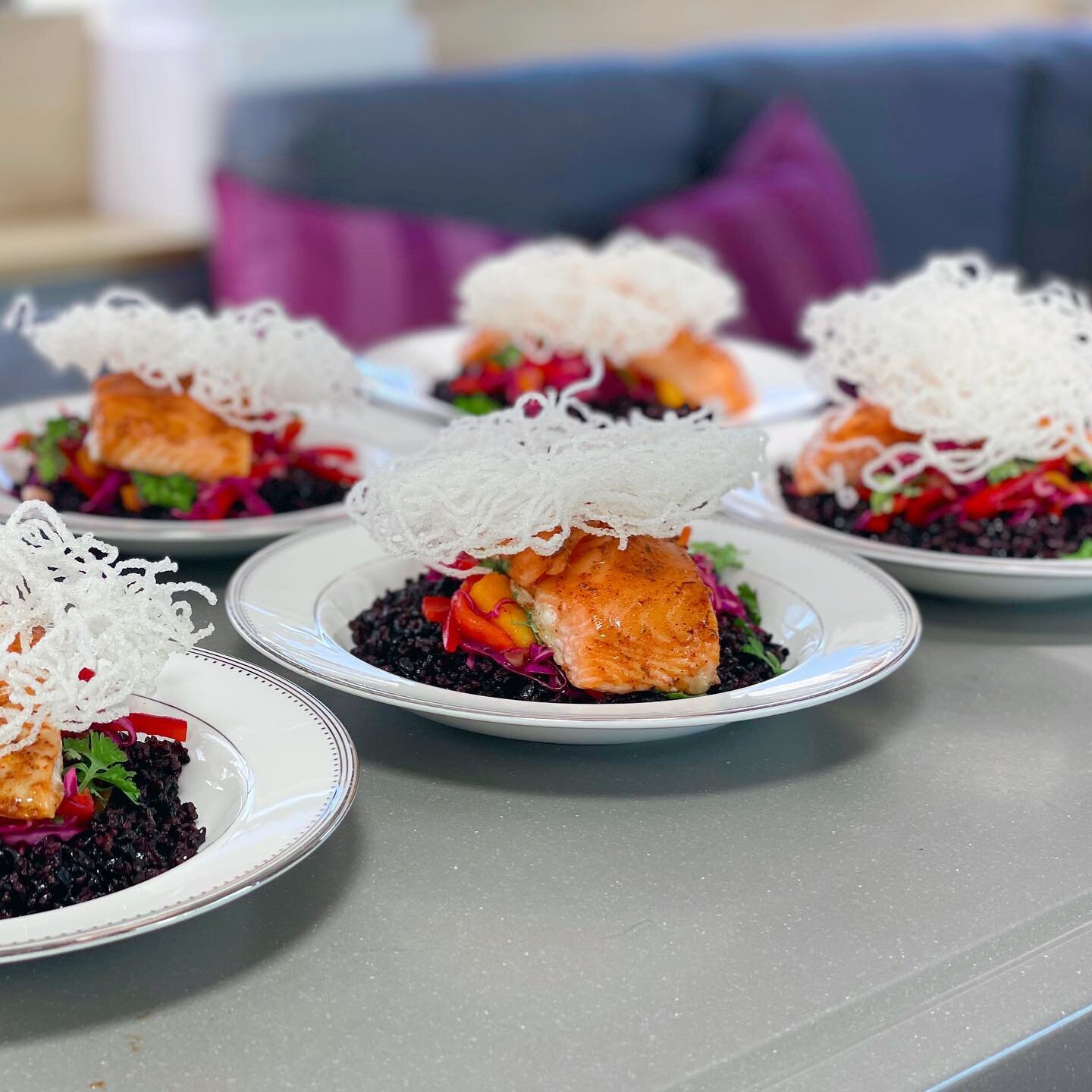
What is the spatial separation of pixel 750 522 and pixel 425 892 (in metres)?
0.77

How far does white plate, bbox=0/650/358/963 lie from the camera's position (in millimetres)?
901

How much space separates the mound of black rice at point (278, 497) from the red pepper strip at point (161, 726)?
1.98ft

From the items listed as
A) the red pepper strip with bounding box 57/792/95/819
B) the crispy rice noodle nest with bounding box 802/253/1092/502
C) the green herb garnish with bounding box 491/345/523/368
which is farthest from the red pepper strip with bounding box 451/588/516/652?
the green herb garnish with bounding box 491/345/523/368

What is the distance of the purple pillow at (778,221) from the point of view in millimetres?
3842

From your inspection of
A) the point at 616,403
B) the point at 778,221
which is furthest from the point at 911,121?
the point at 616,403

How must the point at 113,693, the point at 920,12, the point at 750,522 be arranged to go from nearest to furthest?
the point at 113,693, the point at 750,522, the point at 920,12

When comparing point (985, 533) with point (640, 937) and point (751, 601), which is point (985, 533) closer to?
point (751, 601)

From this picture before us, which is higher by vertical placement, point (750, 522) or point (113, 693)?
point (113, 693)

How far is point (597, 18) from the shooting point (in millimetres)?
5051

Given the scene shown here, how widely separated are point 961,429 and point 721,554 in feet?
1.14

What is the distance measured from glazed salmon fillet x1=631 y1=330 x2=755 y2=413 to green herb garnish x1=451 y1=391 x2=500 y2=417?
11.8 inches

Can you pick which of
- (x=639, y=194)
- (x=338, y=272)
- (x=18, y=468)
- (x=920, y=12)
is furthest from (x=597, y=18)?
(x=18, y=468)

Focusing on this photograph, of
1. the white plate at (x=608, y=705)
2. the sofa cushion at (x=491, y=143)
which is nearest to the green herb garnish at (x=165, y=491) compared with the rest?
the white plate at (x=608, y=705)

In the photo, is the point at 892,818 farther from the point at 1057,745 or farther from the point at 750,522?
the point at 750,522
